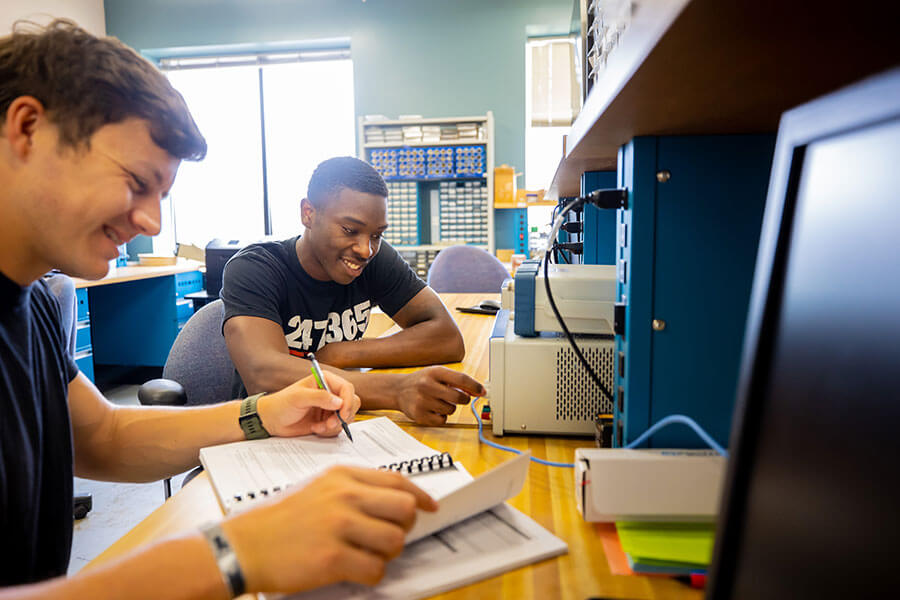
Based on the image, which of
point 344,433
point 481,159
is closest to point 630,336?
point 344,433

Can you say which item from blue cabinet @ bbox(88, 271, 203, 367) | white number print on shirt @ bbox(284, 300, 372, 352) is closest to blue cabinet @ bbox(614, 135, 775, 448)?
white number print on shirt @ bbox(284, 300, 372, 352)

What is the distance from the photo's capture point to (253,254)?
4.94 feet

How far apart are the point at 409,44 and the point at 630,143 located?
4.53 m

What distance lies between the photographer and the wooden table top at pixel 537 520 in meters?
0.53

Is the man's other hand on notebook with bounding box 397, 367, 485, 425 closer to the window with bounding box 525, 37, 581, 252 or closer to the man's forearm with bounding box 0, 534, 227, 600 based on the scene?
the man's forearm with bounding box 0, 534, 227, 600

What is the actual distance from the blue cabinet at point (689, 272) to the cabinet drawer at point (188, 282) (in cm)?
374

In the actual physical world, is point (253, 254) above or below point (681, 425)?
above

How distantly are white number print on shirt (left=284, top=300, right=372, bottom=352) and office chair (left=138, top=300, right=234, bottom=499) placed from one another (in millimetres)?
189

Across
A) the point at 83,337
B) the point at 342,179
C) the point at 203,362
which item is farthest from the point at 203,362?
the point at 83,337

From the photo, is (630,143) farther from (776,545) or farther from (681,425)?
(776,545)

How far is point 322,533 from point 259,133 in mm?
5338

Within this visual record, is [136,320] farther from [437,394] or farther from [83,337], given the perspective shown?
[437,394]

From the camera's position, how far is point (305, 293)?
1.55 meters

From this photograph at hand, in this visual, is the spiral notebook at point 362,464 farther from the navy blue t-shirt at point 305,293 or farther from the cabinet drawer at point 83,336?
the cabinet drawer at point 83,336
